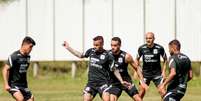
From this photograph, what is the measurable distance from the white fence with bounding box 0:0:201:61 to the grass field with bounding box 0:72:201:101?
1566 millimetres

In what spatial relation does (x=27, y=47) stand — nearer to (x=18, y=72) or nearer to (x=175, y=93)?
(x=18, y=72)

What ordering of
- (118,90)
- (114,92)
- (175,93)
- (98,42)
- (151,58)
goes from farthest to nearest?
(151,58) → (118,90) → (114,92) → (98,42) → (175,93)

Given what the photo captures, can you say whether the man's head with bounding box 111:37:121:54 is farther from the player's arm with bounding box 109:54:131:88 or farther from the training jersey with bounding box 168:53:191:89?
the training jersey with bounding box 168:53:191:89

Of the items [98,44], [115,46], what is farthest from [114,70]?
[98,44]

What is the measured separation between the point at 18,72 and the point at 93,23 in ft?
81.2

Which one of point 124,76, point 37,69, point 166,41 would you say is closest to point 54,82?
point 37,69

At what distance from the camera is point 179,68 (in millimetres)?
17188

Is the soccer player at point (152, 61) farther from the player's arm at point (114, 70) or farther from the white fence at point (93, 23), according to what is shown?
the white fence at point (93, 23)

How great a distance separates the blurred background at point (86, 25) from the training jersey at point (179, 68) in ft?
77.9

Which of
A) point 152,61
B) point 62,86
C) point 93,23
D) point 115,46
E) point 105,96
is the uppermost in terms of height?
point 93,23

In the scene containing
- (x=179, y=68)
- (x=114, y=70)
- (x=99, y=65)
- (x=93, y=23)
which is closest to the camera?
(x=179, y=68)

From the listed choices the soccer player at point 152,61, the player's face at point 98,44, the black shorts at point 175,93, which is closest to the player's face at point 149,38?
the soccer player at point 152,61

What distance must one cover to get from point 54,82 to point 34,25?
4.91m

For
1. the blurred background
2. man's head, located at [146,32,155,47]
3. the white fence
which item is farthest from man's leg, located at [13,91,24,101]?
the white fence
